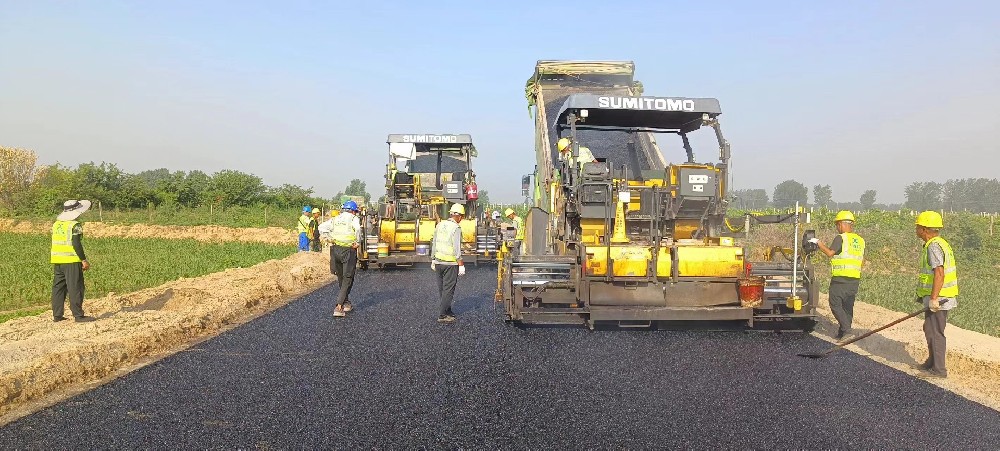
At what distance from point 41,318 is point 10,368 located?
3202 millimetres

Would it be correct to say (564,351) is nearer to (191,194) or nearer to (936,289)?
(936,289)

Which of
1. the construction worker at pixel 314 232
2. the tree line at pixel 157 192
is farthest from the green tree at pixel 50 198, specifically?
the construction worker at pixel 314 232

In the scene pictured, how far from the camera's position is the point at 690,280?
24.5 feet

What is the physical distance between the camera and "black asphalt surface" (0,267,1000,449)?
13.9ft

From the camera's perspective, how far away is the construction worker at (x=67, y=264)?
7637 millimetres

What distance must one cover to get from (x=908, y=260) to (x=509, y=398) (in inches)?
715

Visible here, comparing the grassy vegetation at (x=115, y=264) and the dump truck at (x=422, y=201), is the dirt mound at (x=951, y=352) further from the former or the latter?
the grassy vegetation at (x=115, y=264)

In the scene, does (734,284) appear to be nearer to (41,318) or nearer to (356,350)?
(356,350)

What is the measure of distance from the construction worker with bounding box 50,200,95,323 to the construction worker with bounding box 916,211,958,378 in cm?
862

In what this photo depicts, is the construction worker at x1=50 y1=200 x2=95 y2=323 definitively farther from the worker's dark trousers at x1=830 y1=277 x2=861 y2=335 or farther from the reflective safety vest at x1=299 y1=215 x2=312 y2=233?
the reflective safety vest at x1=299 y1=215 x2=312 y2=233

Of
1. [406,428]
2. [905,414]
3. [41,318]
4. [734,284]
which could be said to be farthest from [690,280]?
[41,318]

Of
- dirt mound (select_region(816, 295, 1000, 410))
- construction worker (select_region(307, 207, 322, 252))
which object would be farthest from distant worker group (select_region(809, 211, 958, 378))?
construction worker (select_region(307, 207, 322, 252))

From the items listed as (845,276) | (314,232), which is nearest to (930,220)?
(845,276)

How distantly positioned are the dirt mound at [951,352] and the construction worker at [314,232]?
43.7 ft
